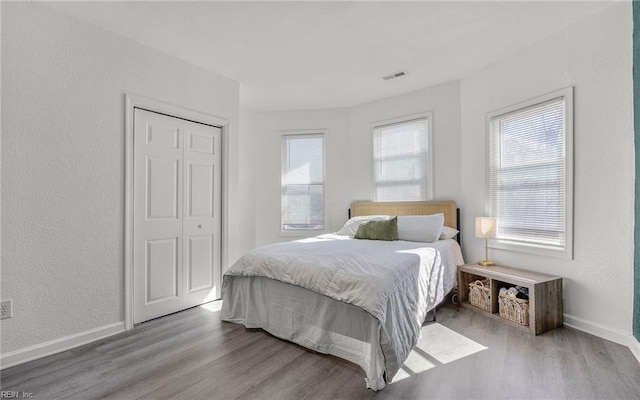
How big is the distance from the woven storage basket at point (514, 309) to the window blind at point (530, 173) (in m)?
0.68

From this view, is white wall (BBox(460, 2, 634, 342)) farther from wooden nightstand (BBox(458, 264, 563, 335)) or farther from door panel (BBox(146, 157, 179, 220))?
door panel (BBox(146, 157, 179, 220))

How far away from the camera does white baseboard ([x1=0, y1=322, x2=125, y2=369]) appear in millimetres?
2180

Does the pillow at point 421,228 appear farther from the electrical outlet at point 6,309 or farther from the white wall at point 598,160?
the electrical outlet at point 6,309

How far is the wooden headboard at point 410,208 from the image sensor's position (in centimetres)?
394

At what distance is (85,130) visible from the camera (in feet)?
8.48

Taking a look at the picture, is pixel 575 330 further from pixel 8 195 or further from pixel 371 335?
pixel 8 195

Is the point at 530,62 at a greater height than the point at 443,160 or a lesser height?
greater

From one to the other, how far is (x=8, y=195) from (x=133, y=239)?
93 centimetres

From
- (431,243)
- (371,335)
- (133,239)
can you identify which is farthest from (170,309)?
(431,243)

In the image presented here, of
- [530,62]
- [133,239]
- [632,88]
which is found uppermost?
[530,62]

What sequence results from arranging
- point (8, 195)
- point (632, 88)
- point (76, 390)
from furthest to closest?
1. point (632, 88)
2. point (8, 195)
3. point (76, 390)

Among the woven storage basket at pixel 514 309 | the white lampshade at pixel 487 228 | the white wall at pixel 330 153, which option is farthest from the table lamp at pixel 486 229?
the white wall at pixel 330 153

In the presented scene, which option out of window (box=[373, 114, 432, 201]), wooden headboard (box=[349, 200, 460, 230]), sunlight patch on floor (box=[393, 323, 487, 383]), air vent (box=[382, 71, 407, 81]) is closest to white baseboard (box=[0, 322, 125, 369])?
sunlight patch on floor (box=[393, 323, 487, 383])

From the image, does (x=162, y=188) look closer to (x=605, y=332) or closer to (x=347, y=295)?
(x=347, y=295)
